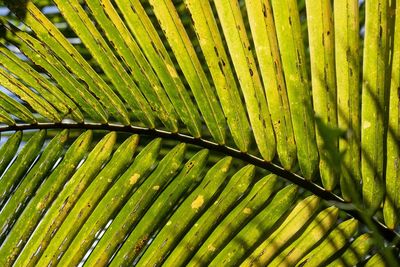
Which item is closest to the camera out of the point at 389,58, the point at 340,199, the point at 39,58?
the point at 389,58

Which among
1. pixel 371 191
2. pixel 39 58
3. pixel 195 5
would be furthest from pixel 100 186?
pixel 371 191

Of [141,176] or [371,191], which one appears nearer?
[371,191]

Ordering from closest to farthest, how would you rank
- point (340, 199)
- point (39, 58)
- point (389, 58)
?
point (389, 58) < point (340, 199) < point (39, 58)

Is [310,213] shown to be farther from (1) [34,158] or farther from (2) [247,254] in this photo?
(1) [34,158]

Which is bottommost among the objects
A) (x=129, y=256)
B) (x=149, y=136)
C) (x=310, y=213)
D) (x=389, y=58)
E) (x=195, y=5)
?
(x=129, y=256)

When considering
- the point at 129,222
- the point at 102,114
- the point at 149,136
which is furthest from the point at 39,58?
the point at 129,222

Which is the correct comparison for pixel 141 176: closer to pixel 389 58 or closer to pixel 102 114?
pixel 102 114

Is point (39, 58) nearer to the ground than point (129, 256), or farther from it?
farther from it
